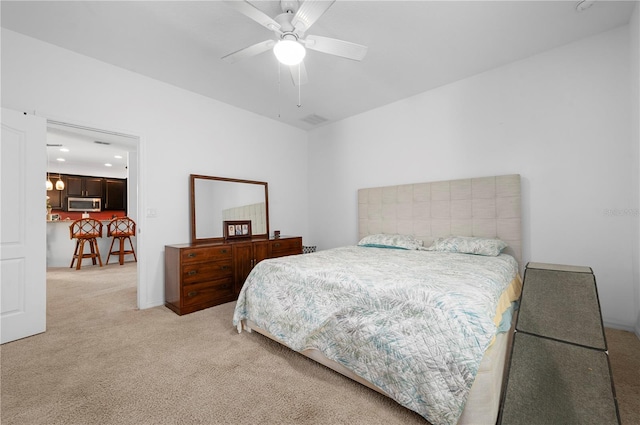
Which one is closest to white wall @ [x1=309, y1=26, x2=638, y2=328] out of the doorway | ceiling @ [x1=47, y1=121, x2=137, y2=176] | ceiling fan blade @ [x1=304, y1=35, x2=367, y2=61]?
ceiling fan blade @ [x1=304, y1=35, x2=367, y2=61]

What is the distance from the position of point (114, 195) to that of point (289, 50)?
9.64m

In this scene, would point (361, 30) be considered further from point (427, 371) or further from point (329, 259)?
point (427, 371)

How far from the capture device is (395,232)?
12.4ft

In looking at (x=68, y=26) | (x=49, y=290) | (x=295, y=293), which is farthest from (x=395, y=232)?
(x=49, y=290)

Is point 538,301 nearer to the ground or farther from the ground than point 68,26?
nearer to the ground

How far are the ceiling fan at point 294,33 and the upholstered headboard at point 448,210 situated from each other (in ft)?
6.54

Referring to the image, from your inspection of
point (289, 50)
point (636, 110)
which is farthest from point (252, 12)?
point (636, 110)

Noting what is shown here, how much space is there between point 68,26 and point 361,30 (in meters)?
2.56

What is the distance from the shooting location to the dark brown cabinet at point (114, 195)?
347 inches

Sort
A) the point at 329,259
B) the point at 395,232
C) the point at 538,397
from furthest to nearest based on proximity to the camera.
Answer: the point at 395,232 → the point at 329,259 → the point at 538,397

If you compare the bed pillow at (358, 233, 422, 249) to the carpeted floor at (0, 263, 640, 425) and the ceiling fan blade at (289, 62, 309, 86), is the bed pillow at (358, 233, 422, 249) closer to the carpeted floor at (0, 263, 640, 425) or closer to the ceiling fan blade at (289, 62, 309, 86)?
the carpeted floor at (0, 263, 640, 425)

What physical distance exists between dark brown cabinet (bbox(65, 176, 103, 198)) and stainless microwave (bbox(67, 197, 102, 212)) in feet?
0.43

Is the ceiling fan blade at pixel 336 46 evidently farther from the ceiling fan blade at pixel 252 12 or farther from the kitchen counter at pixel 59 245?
the kitchen counter at pixel 59 245

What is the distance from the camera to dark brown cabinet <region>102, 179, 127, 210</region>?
8.81 metres
